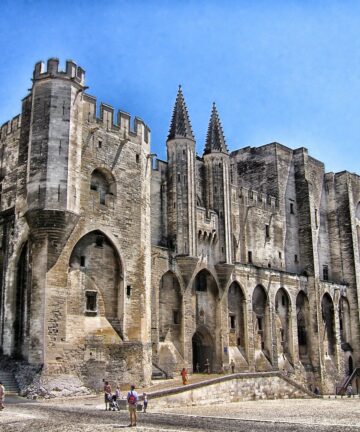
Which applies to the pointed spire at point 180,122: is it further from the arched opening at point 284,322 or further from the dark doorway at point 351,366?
the dark doorway at point 351,366

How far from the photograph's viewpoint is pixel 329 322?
1951 inches

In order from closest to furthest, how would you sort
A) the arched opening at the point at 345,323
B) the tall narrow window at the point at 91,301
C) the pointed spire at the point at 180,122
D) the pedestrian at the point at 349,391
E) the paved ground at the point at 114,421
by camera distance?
the paved ground at the point at 114,421, the tall narrow window at the point at 91,301, the pointed spire at the point at 180,122, the pedestrian at the point at 349,391, the arched opening at the point at 345,323

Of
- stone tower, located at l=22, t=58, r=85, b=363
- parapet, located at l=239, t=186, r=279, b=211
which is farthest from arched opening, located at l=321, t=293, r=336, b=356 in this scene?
stone tower, located at l=22, t=58, r=85, b=363

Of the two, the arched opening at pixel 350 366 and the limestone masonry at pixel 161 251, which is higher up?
the limestone masonry at pixel 161 251

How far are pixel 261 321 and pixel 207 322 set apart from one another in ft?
22.9

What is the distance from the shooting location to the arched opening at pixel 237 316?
39469mm

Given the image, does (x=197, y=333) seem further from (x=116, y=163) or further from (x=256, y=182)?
(x=256, y=182)

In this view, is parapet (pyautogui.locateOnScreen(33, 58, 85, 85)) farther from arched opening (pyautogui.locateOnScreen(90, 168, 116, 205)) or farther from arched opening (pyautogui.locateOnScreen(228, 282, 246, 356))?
arched opening (pyautogui.locateOnScreen(228, 282, 246, 356))

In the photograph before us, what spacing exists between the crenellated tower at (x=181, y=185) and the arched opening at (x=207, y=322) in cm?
336

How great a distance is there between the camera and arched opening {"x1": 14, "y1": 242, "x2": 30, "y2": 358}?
25.9 metres

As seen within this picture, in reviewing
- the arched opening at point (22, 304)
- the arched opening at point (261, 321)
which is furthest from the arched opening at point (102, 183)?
the arched opening at point (261, 321)

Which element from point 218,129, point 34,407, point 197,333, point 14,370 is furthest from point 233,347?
→ point 34,407

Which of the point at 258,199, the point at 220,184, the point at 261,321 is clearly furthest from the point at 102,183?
the point at 258,199

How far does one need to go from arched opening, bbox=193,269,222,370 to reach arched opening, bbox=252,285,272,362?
5006 mm
